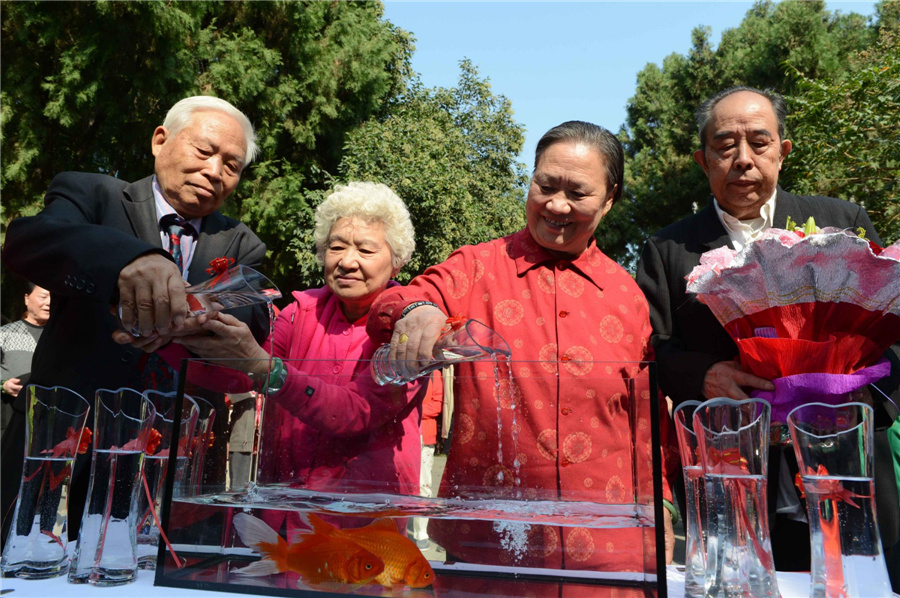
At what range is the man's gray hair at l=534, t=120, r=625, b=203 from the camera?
2455 mm

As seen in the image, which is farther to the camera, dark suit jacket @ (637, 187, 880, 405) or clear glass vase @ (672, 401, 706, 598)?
dark suit jacket @ (637, 187, 880, 405)

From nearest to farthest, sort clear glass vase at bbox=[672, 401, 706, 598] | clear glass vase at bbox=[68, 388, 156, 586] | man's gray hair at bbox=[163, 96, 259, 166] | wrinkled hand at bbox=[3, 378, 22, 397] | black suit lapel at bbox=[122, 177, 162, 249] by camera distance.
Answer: clear glass vase at bbox=[672, 401, 706, 598] → clear glass vase at bbox=[68, 388, 156, 586] → black suit lapel at bbox=[122, 177, 162, 249] → man's gray hair at bbox=[163, 96, 259, 166] → wrinkled hand at bbox=[3, 378, 22, 397]

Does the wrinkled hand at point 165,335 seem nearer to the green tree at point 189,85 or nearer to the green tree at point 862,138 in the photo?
the green tree at point 862,138

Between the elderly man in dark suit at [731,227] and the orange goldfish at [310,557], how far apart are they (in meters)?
1.10

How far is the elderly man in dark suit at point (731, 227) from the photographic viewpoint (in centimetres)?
223

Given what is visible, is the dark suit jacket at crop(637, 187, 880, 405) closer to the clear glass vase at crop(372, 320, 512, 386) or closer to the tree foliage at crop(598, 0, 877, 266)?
the clear glass vase at crop(372, 320, 512, 386)

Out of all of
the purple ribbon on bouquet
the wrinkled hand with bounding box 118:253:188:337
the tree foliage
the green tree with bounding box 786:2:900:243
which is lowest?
the purple ribbon on bouquet

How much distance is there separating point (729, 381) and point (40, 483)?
1.63 meters

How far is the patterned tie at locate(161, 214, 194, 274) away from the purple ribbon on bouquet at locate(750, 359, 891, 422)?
73.5 inches

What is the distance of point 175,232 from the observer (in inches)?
99.7

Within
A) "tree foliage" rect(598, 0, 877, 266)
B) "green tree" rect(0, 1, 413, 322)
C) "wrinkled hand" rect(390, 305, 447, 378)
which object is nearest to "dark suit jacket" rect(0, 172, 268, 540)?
"wrinkled hand" rect(390, 305, 447, 378)

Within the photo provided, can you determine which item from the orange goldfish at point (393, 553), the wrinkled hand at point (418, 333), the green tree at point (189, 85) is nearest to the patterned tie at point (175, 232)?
the wrinkled hand at point (418, 333)

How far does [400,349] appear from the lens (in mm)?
1706

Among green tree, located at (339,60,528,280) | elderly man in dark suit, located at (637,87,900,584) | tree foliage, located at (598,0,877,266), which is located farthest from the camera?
tree foliage, located at (598,0,877,266)
